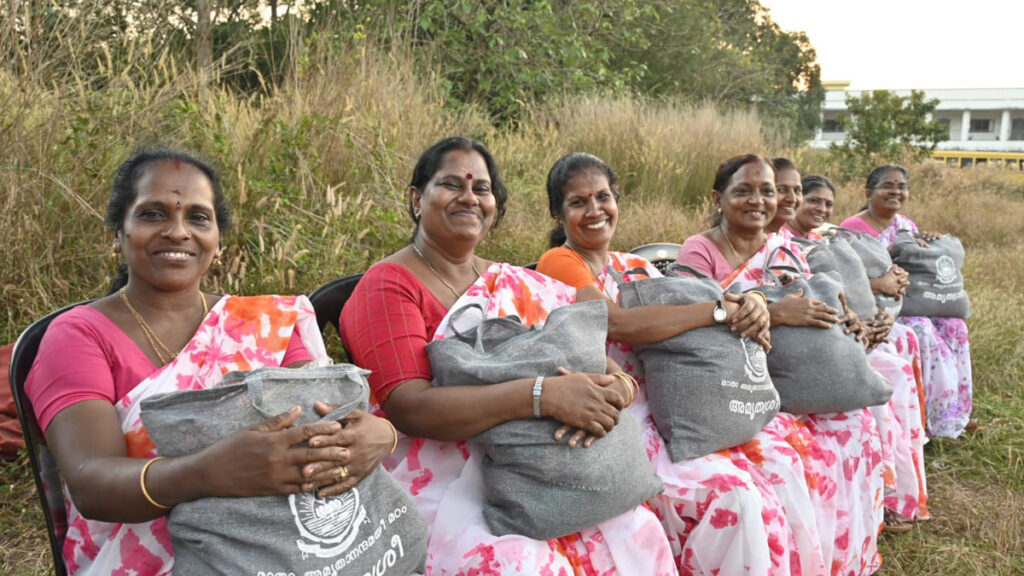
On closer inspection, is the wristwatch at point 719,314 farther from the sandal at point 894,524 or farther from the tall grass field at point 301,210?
the sandal at point 894,524

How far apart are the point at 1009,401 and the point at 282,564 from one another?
497 centimetres

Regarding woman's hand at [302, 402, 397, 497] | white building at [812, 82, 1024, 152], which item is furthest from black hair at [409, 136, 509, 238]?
white building at [812, 82, 1024, 152]

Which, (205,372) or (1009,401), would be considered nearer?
(205,372)

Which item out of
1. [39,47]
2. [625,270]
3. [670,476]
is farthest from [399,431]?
[39,47]

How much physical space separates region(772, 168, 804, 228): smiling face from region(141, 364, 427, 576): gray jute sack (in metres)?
3.12

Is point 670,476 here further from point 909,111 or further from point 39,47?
point 909,111

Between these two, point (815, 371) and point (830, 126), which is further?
point (830, 126)

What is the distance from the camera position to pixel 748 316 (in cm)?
249

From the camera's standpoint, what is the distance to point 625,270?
288 cm

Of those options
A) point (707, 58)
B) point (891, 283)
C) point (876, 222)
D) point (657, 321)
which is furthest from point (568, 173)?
point (707, 58)

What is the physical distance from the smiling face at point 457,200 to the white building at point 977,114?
44690 mm

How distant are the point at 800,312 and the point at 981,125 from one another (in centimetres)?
5280

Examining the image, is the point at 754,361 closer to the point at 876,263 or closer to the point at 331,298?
the point at 331,298

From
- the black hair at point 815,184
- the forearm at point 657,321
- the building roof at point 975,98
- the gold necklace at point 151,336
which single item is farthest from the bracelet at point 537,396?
the building roof at point 975,98
